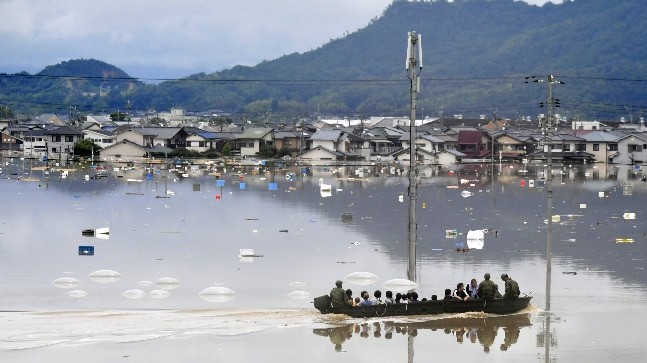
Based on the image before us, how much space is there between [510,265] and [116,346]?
471 inches

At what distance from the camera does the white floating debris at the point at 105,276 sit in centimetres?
2436

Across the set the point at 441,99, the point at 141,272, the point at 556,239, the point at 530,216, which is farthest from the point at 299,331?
the point at 441,99

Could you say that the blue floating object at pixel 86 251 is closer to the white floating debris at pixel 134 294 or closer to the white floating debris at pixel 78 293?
the white floating debris at pixel 78 293

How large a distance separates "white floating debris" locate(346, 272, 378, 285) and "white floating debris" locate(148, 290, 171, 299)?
13.8 ft

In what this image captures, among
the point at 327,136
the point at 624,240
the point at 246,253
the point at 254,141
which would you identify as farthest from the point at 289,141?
the point at 246,253

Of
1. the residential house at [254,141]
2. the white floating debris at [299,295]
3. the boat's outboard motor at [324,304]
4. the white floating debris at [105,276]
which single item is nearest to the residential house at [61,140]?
the residential house at [254,141]

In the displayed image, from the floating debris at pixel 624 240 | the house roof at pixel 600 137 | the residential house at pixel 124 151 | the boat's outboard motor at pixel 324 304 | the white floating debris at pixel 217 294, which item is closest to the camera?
the boat's outboard motor at pixel 324 304

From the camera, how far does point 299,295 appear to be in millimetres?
22797

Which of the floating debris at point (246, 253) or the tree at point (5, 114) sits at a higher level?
the tree at point (5, 114)

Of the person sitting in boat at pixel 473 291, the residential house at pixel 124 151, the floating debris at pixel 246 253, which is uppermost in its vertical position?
the residential house at pixel 124 151

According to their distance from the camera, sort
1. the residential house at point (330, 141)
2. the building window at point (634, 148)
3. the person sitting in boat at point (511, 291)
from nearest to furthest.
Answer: the person sitting in boat at point (511, 291) → the building window at point (634, 148) → the residential house at point (330, 141)

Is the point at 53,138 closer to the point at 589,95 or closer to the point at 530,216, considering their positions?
the point at 530,216

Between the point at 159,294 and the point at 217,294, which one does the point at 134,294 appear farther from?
the point at 217,294

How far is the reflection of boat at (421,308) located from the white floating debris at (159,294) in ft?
12.0
